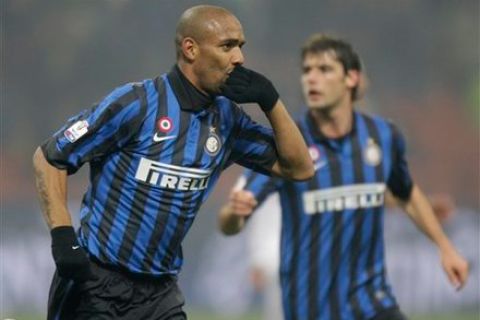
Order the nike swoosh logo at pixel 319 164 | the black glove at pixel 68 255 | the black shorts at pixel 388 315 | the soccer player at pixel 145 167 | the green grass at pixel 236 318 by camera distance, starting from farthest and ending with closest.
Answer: the green grass at pixel 236 318, the nike swoosh logo at pixel 319 164, the black shorts at pixel 388 315, the soccer player at pixel 145 167, the black glove at pixel 68 255

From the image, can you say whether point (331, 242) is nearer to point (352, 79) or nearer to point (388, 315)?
point (388, 315)

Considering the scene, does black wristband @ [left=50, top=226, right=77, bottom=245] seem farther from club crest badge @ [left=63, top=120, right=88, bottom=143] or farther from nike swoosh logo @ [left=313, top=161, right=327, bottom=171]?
nike swoosh logo @ [left=313, top=161, right=327, bottom=171]

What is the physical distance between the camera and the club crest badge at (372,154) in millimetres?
6238

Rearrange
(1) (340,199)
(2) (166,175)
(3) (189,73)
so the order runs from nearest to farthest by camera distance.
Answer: (2) (166,175), (3) (189,73), (1) (340,199)

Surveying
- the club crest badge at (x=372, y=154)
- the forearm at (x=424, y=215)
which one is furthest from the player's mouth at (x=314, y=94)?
the forearm at (x=424, y=215)

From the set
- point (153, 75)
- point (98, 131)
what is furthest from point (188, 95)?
point (153, 75)

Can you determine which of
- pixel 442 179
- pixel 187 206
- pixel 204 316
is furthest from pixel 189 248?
pixel 187 206

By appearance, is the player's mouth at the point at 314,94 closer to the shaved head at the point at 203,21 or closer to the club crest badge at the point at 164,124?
the shaved head at the point at 203,21

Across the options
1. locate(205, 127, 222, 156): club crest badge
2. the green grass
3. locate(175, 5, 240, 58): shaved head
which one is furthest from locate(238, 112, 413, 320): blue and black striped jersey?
the green grass

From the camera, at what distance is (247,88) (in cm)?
459

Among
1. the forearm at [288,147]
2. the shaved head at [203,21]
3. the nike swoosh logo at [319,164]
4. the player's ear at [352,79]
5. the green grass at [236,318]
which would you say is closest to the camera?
the shaved head at [203,21]

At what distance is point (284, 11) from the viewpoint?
11.3 metres

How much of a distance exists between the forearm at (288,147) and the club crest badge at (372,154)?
1.26 m

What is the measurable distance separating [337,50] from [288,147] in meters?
1.78
